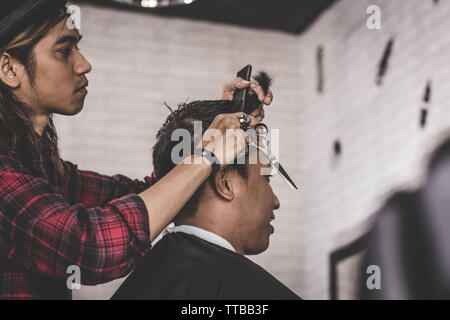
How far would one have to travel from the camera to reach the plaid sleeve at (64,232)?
1.12m

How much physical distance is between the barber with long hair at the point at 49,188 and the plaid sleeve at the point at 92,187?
0.10 m

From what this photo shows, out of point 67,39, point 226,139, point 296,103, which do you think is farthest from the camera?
point 296,103

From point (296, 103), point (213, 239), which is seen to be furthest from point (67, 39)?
point (296, 103)

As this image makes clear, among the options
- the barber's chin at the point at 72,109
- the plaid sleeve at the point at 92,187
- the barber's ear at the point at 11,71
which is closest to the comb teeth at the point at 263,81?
the plaid sleeve at the point at 92,187

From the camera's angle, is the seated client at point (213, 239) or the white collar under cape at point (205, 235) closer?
the seated client at point (213, 239)

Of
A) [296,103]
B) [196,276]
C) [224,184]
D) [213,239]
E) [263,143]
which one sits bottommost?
[196,276]

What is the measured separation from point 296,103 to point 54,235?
148 inches

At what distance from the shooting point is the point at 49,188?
119 centimetres

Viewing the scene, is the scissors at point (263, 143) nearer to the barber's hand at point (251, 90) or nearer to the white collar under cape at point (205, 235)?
the barber's hand at point (251, 90)

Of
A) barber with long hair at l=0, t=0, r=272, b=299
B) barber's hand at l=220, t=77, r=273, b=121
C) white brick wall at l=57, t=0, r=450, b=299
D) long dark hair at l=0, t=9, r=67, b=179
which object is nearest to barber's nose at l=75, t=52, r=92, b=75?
barber with long hair at l=0, t=0, r=272, b=299

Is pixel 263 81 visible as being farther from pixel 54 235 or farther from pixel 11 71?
pixel 54 235

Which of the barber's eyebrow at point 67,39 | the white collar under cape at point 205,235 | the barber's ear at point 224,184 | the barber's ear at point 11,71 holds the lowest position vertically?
the white collar under cape at point 205,235

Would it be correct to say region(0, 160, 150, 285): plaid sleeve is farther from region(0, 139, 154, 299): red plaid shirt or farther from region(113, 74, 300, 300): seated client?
region(113, 74, 300, 300): seated client

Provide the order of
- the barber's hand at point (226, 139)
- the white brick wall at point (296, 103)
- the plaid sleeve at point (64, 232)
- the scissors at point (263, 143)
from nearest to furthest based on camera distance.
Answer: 1. the plaid sleeve at point (64, 232)
2. the barber's hand at point (226, 139)
3. the scissors at point (263, 143)
4. the white brick wall at point (296, 103)
